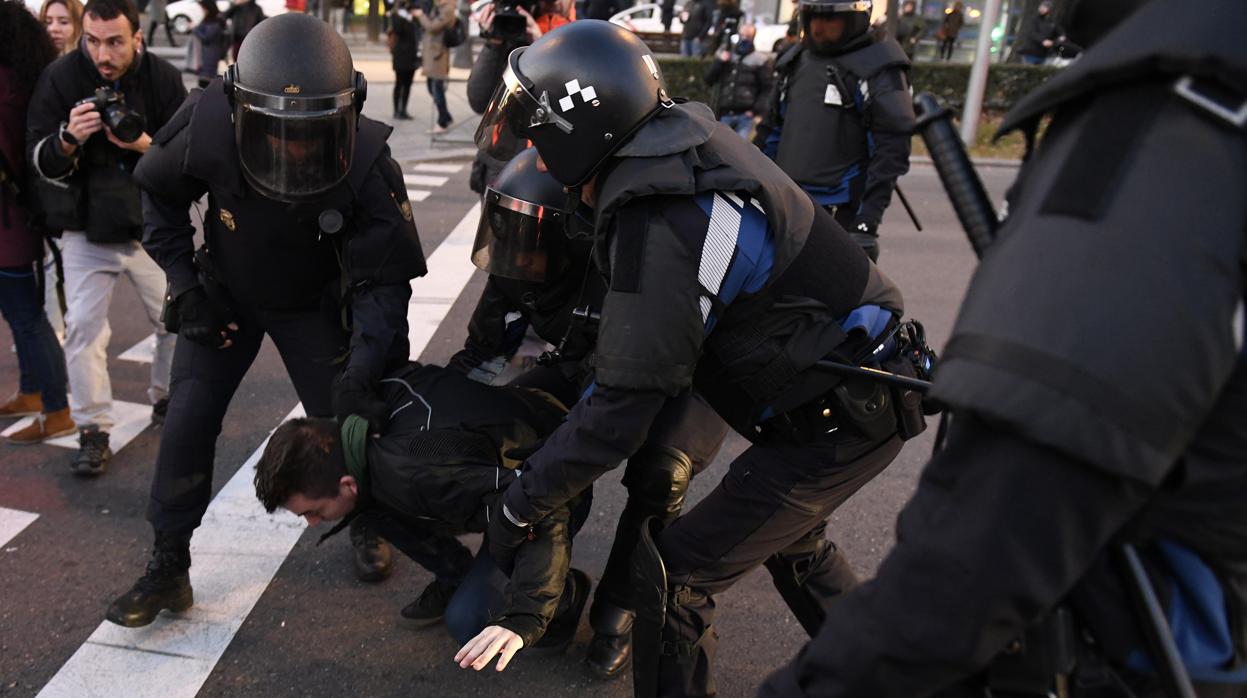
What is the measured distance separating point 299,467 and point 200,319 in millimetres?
691

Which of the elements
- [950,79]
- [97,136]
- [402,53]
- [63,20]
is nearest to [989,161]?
[950,79]

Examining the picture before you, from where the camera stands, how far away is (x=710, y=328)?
88.7 inches

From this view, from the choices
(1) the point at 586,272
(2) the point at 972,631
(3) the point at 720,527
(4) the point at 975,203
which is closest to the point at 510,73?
(1) the point at 586,272

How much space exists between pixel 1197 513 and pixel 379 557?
2.90 meters

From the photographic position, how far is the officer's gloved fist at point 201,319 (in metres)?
3.21

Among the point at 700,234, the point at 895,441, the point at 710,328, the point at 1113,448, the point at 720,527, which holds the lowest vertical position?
the point at 720,527

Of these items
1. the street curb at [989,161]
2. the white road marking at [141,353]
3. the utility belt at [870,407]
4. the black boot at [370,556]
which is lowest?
Result: the street curb at [989,161]

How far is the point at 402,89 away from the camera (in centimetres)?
1412

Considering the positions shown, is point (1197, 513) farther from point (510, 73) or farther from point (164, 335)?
point (164, 335)

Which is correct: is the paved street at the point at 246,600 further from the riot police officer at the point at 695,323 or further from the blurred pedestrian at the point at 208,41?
the blurred pedestrian at the point at 208,41

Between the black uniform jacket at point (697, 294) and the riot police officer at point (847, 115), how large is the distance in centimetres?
245

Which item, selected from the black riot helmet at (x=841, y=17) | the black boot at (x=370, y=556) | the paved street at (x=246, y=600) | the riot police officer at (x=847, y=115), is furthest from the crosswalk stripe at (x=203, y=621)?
the black riot helmet at (x=841, y=17)

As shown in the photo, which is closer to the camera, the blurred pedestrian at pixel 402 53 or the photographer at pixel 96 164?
the photographer at pixel 96 164

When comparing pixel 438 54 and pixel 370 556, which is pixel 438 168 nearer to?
pixel 438 54
